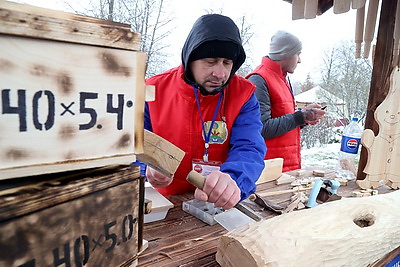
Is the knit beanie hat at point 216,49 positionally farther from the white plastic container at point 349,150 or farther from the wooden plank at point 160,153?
the white plastic container at point 349,150

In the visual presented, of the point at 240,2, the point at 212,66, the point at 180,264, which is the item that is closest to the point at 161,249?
the point at 180,264

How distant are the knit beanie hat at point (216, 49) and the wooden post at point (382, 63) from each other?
0.94 metres

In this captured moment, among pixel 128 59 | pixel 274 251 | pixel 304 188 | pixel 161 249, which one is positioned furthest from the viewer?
pixel 304 188

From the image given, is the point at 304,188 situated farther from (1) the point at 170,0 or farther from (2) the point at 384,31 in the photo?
(1) the point at 170,0

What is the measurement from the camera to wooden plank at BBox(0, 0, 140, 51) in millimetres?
401

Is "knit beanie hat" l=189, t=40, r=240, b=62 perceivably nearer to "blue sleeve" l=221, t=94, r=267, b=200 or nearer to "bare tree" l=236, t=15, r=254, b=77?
"blue sleeve" l=221, t=94, r=267, b=200

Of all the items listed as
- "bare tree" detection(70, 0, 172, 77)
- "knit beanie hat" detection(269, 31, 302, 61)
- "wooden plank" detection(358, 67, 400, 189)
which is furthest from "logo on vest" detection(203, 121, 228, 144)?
"bare tree" detection(70, 0, 172, 77)

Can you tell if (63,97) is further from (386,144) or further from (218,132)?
(386,144)

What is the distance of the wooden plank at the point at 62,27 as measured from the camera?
40 cm

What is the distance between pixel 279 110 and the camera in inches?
92.4

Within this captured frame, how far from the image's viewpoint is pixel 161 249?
2.93 feet

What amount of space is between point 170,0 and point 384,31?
735cm

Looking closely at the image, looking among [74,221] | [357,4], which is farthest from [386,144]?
[74,221]

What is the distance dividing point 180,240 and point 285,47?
1904mm
